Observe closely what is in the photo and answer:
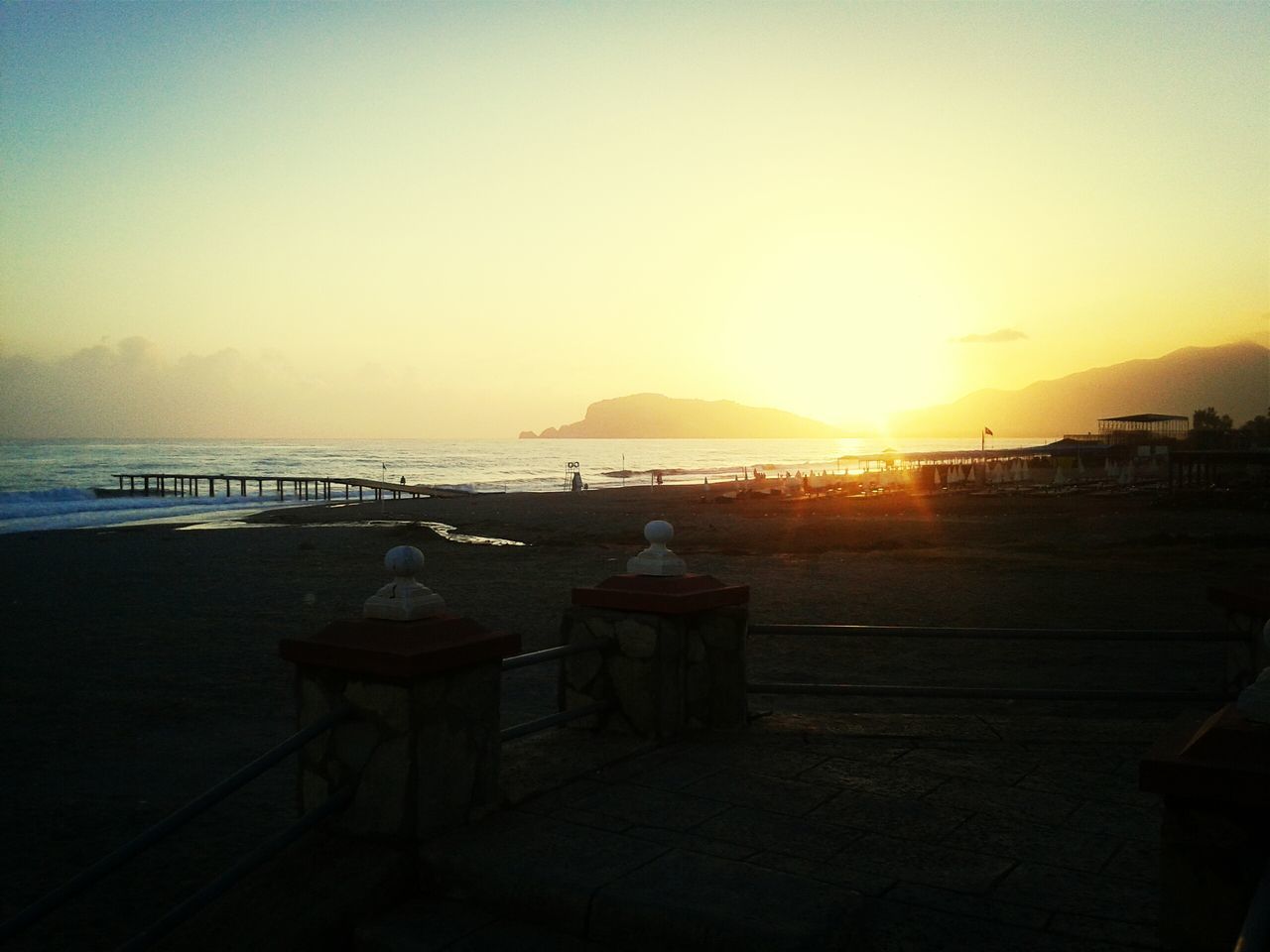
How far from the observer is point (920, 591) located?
15539 millimetres

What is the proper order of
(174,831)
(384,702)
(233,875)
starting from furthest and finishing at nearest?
(384,702) < (174,831) < (233,875)

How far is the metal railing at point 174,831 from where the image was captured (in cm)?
300

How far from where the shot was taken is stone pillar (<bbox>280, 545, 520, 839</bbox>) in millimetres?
3928

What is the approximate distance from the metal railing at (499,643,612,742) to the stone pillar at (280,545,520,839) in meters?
0.20

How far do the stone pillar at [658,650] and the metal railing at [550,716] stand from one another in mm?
126

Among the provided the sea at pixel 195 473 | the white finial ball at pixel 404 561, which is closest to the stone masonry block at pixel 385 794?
the white finial ball at pixel 404 561

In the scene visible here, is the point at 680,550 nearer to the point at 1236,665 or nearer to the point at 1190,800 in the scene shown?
the point at 1236,665

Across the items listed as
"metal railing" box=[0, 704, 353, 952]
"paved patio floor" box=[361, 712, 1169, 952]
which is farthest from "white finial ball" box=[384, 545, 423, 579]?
"paved patio floor" box=[361, 712, 1169, 952]

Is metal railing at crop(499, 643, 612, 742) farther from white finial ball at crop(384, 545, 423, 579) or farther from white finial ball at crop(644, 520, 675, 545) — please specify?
white finial ball at crop(644, 520, 675, 545)

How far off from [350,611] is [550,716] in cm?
1019

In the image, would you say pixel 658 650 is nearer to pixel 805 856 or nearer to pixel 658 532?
pixel 658 532

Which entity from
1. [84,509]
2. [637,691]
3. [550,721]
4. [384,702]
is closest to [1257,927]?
[384,702]

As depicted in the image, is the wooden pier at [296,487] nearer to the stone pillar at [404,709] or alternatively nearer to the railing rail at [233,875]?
the stone pillar at [404,709]

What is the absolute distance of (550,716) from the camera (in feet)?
17.4
